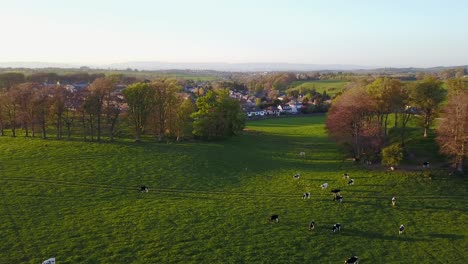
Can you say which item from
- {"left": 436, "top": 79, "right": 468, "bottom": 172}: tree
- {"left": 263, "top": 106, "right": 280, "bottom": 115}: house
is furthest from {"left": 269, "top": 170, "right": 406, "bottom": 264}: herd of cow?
{"left": 263, "top": 106, "right": 280, "bottom": 115}: house

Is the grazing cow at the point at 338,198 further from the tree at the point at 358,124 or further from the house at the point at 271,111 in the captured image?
the house at the point at 271,111

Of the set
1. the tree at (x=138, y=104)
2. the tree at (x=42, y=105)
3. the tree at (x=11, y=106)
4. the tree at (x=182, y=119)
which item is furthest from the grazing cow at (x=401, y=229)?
the tree at (x=11, y=106)

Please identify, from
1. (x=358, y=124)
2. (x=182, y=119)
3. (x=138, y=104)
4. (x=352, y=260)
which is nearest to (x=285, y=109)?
(x=182, y=119)

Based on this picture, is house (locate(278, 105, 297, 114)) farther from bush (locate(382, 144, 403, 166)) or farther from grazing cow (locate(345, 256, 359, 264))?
grazing cow (locate(345, 256, 359, 264))

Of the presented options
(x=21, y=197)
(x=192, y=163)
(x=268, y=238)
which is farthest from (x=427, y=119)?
(x=21, y=197)

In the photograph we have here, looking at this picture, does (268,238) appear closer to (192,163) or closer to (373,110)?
(192,163)

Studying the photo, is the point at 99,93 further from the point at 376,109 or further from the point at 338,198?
the point at 376,109

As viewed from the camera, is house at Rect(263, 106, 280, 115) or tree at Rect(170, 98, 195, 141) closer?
tree at Rect(170, 98, 195, 141)
